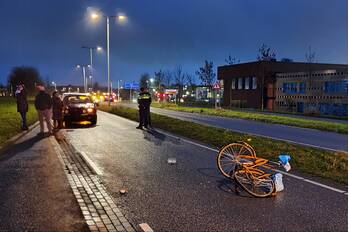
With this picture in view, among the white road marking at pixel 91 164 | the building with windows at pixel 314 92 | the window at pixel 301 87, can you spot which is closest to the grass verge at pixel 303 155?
the white road marking at pixel 91 164

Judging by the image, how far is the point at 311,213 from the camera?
6.32 m

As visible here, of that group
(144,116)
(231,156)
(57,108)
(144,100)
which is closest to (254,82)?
(144,116)

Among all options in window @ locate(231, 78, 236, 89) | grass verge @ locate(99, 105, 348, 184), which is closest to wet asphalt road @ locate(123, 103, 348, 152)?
grass verge @ locate(99, 105, 348, 184)

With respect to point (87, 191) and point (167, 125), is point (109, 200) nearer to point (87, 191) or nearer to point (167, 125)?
point (87, 191)

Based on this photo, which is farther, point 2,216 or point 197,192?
point 197,192

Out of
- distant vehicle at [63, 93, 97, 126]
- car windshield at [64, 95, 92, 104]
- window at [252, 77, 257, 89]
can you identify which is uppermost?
window at [252, 77, 257, 89]

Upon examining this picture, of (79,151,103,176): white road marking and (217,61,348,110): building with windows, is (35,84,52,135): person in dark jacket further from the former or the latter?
(217,61,348,110): building with windows

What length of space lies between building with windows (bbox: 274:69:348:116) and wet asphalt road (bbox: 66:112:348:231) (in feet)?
119

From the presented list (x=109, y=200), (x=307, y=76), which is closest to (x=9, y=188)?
(x=109, y=200)

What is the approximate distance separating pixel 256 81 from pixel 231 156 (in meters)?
54.8

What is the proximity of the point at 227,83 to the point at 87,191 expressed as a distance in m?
64.6

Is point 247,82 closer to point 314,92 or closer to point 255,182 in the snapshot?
point 314,92

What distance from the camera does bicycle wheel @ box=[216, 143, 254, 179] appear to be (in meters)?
8.21

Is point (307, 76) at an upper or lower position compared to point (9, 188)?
upper
